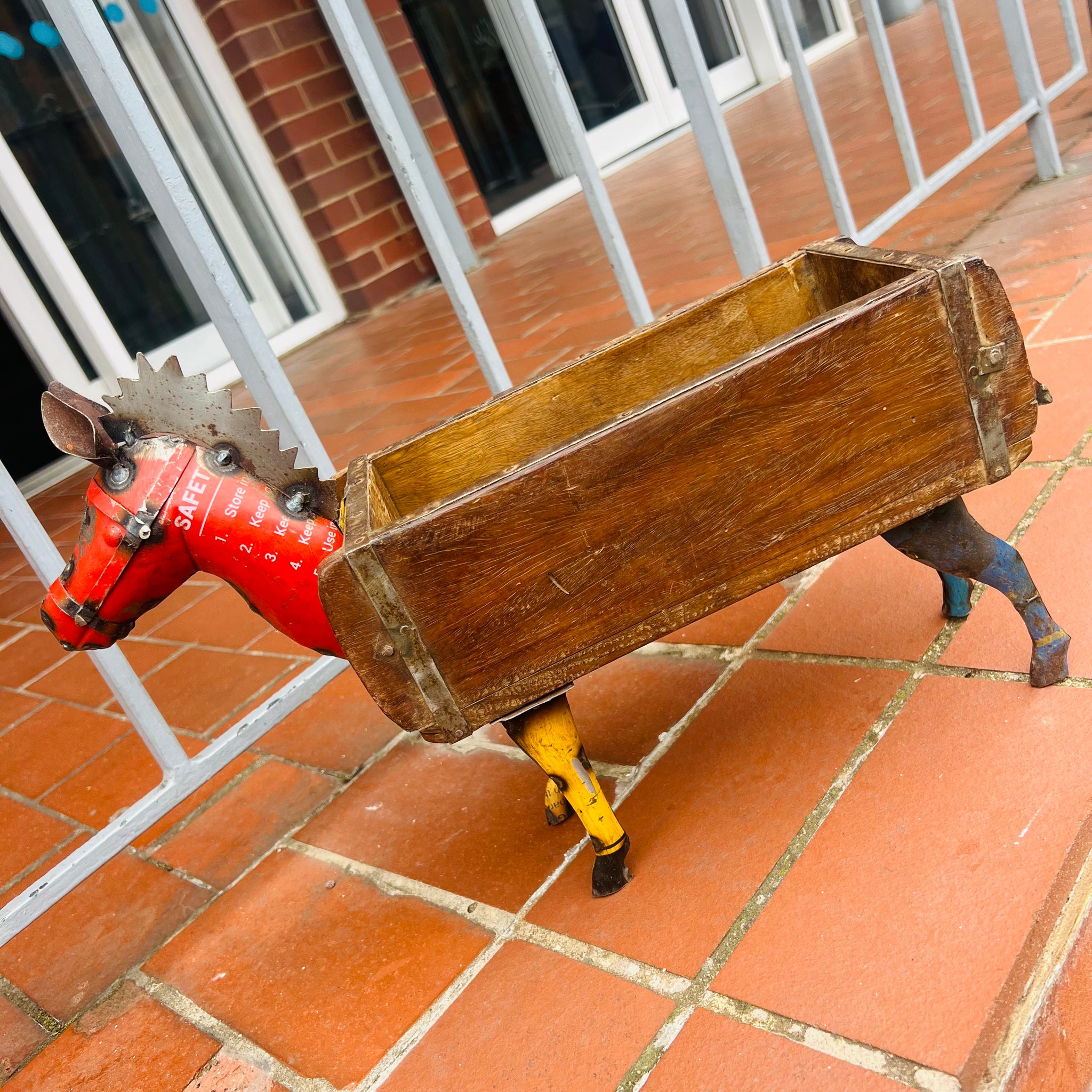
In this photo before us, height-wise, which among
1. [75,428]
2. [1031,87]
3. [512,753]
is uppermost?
[75,428]

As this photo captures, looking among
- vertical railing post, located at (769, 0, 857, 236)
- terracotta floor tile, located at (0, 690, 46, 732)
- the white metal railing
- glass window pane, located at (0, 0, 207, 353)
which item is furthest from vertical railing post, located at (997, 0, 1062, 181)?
glass window pane, located at (0, 0, 207, 353)

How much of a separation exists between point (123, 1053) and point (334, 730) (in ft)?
2.30

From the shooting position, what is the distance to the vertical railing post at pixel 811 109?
229cm

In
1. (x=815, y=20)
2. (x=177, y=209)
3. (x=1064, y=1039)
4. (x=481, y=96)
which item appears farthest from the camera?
(x=815, y=20)

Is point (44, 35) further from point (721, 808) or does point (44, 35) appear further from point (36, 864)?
point (721, 808)

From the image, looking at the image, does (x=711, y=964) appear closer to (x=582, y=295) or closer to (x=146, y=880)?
(x=146, y=880)

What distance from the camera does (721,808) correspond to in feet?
4.46

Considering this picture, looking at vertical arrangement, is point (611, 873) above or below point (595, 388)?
below

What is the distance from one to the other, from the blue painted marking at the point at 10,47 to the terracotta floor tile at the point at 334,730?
168 inches

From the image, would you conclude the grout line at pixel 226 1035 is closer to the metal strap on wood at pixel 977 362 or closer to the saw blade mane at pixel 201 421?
the saw blade mane at pixel 201 421

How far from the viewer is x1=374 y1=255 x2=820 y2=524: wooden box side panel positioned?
1.46 metres

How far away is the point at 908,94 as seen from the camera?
5.05 m

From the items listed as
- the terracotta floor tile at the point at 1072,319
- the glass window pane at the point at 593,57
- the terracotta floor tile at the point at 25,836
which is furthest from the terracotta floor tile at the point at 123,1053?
the glass window pane at the point at 593,57

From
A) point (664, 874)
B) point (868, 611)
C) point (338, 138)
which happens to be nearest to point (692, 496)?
point (664, 874)
